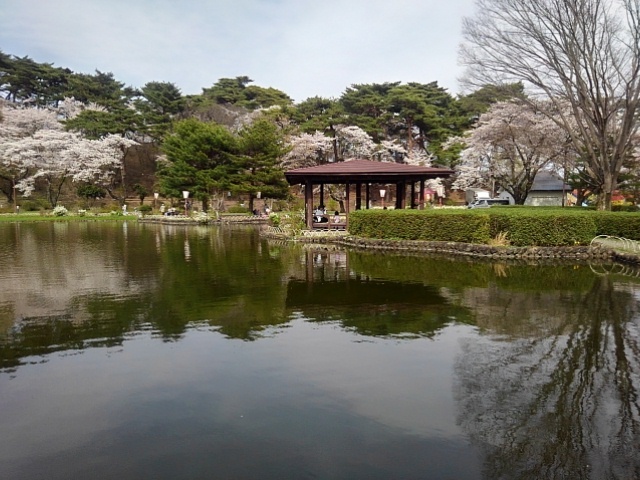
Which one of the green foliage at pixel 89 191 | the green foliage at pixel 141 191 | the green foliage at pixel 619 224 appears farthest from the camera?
the green foliage at pixel 141 191

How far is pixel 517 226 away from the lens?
14.8 metres

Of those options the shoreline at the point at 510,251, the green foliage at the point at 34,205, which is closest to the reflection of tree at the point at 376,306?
the shoreline at the point at 510,251

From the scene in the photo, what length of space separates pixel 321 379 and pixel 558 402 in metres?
2.54

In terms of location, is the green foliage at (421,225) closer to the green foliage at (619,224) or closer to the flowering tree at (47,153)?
the green foliage at (619,224)

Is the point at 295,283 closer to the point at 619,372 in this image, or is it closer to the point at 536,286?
the point at 536,286

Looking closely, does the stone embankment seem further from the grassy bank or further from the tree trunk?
the grassy bank

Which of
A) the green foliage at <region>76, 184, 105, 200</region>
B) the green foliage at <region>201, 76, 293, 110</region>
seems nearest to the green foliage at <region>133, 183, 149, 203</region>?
the green foliage at <region>76, 184, 105, 200</region>

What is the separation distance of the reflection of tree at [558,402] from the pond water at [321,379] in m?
0.02

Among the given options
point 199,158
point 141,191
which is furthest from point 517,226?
point 141,191

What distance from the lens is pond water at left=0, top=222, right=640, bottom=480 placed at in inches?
146

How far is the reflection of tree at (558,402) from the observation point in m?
3.65

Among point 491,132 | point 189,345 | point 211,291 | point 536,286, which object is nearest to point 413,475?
point 189,345

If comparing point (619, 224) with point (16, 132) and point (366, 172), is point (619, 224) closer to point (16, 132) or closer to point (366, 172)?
point (366, 172)

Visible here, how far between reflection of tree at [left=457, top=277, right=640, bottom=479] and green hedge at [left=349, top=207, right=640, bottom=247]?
7905 millimetres
